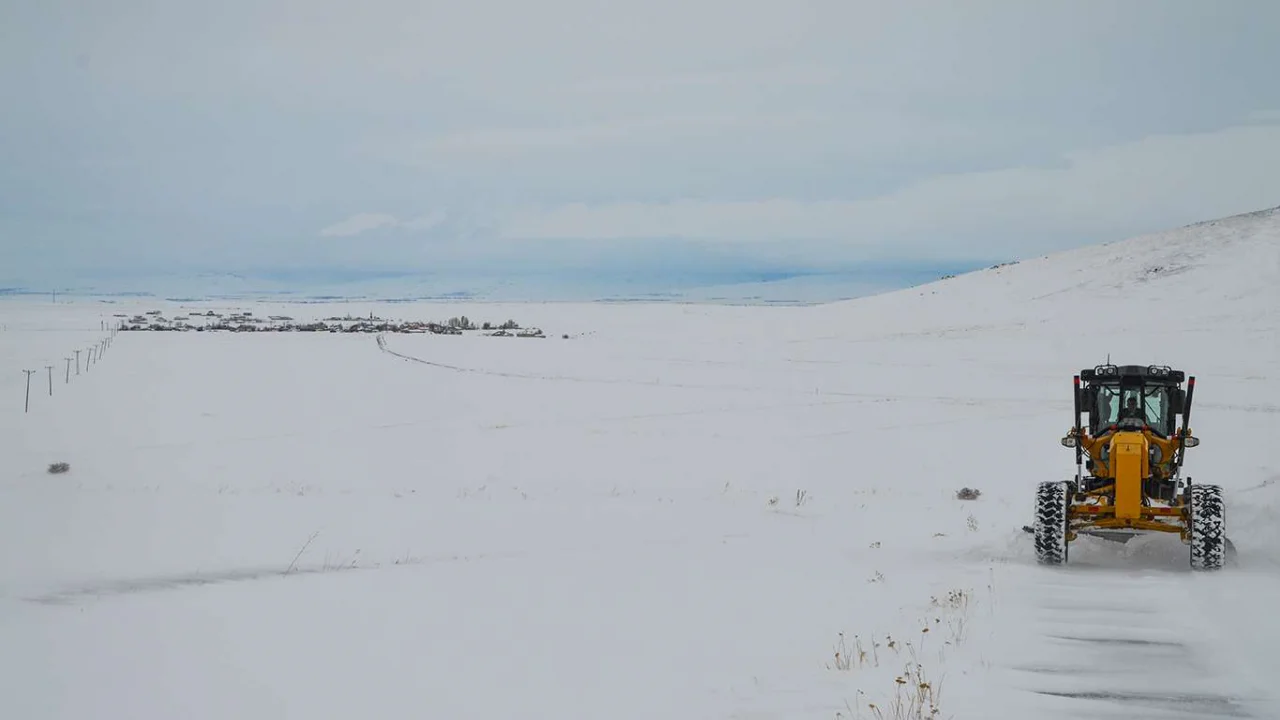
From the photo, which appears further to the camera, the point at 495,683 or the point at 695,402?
the point at 695,402

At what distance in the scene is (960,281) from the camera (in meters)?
73.4

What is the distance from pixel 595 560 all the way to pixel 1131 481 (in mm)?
5558

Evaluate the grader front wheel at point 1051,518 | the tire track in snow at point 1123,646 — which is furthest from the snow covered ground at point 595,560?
the grader front wheel at point 1051,518

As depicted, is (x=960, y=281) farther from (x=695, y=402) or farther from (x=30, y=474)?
(x=30, y=474)

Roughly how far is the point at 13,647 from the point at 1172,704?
7.72m

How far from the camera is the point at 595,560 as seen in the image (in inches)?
451

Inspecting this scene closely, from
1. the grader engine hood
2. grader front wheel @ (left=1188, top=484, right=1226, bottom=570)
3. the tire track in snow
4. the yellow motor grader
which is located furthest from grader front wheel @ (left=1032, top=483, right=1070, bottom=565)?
grader front wheel @ (left=1188, top=484, right=1226, bottom=570)

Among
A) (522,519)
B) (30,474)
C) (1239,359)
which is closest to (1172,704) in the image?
(522,519)

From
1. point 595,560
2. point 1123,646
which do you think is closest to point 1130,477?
point 1123,646

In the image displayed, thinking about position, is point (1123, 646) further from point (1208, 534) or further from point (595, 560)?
point (595, 560)

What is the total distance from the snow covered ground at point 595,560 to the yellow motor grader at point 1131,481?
0.42m

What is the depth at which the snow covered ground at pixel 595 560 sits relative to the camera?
6785 millimetres

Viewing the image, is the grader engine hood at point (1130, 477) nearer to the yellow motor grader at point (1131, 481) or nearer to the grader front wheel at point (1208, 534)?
the yellow motor grader at point (1131, 481)

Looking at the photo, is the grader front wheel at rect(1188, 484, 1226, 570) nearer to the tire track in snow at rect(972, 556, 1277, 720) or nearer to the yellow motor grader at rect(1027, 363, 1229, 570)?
the yellow motor grader at rect(1027, 363, 1229, 570)
